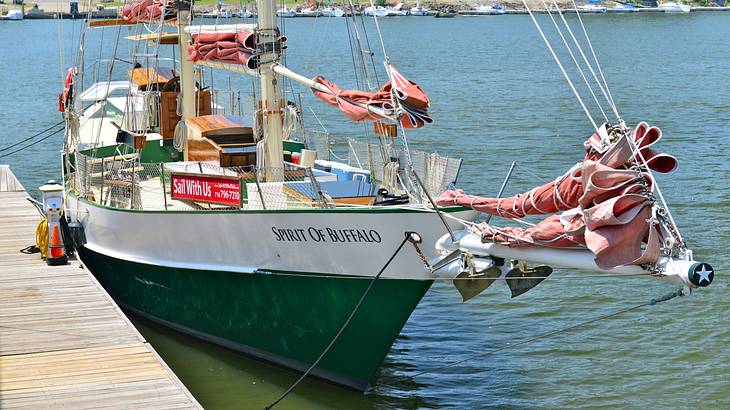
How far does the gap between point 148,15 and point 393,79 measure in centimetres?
1040

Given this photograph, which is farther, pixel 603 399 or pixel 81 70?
pixel 81 70

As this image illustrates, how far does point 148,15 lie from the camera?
80.6 feet

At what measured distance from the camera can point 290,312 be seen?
17719 mm

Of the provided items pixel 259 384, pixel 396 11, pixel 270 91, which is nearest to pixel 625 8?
pixel 396 11

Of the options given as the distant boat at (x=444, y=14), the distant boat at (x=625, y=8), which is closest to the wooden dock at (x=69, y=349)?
the distant boat at (x=444, y=14)

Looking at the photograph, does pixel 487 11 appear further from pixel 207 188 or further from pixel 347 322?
pixel 347 322

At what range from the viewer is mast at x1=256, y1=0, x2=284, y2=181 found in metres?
19.0

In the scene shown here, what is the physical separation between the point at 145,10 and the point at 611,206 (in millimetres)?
14519

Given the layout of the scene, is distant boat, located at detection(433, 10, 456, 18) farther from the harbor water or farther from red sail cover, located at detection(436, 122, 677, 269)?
A: red sail cover, located at detection(436, 122, 677, 269)

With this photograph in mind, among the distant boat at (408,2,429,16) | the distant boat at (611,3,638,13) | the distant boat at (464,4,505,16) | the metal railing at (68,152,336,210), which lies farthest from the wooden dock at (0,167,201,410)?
the distant boat at (611,3,638,13)

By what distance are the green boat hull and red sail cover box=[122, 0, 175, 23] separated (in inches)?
232

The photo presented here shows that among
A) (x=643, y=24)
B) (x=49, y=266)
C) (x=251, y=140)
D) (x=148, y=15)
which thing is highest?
(x=148, y=15)

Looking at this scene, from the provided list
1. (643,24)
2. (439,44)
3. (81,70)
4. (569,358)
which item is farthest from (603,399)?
(643,24)

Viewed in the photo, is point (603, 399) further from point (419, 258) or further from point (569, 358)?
point (419, 258)
